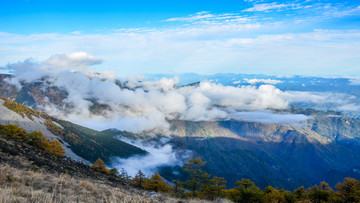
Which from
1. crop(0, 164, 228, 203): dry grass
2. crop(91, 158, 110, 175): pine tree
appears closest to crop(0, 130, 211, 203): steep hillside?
crop(0, 164, 228, 203): dry grass

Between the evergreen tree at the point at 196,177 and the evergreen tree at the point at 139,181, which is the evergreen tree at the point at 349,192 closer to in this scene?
the evergreen tree at the point at 196,177

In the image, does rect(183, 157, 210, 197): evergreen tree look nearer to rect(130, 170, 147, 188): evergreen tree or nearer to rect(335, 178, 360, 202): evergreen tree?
rect(130, 170, 147, 188): evergreen tree

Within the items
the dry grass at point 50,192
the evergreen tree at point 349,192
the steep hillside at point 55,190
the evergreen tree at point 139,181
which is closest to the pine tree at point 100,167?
the evergreen tree at point 139,181

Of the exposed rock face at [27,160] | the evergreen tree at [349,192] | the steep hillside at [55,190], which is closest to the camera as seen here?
the steep hillside at [55,190]

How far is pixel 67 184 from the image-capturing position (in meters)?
11.7

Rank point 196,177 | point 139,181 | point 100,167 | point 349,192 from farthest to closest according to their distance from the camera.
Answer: point 100,167 → point 139,181 → point 196,177 → point 349,192

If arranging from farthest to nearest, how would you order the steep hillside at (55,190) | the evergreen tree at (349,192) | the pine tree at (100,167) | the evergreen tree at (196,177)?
1. the pine tree at (100,167)
2. the evergreen tree at (196,177)
3. the evergreen tree at (349,192)
4. the steep hillside at (55,190)

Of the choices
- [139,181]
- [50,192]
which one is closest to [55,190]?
[50,192]

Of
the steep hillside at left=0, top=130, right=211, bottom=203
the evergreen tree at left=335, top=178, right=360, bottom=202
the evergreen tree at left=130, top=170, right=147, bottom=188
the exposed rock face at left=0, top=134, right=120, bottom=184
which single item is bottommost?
the evergreen tree at left=130, top=170, right=147, bottom=188

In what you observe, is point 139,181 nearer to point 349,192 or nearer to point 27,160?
point 27,160

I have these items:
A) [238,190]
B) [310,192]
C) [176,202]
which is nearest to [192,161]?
[238,190]

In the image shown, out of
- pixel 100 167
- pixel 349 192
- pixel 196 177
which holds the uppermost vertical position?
pixel 349 192

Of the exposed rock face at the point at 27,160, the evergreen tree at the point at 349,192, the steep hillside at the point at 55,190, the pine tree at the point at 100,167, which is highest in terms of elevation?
the steep hillside at the point at 55,190

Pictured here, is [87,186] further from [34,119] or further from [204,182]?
[34,119]
